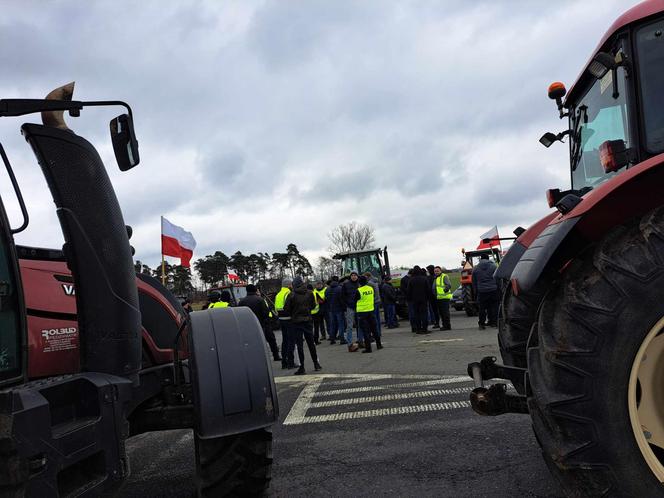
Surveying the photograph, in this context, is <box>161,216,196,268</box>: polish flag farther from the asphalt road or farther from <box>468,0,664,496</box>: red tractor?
<box>468,0,664,496</box>: red tractor

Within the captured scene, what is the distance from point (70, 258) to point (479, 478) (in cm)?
279

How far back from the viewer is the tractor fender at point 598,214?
2.10 m

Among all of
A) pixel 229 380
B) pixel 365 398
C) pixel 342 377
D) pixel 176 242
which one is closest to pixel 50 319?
pixel 229 380

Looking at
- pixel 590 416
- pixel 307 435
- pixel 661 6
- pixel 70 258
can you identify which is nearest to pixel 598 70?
pixel 661 6

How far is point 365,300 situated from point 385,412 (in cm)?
546

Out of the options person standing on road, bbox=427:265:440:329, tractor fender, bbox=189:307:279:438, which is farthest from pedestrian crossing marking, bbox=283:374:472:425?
person standing on road, bbox=427:265:440:329

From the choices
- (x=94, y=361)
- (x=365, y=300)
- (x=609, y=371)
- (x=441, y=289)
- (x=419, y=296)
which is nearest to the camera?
(x=609, y=371)

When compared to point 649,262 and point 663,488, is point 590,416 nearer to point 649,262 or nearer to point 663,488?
point 663,488

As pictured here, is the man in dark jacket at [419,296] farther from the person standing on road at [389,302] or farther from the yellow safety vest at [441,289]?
the person standing on road at [389,302]

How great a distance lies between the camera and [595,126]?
3160 millimetres

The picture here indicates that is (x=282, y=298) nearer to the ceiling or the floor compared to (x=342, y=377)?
nearer to the ceiling

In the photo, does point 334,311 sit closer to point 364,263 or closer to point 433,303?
point 433,303

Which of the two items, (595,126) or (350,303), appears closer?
(595,126)

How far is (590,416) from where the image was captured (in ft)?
6.24
